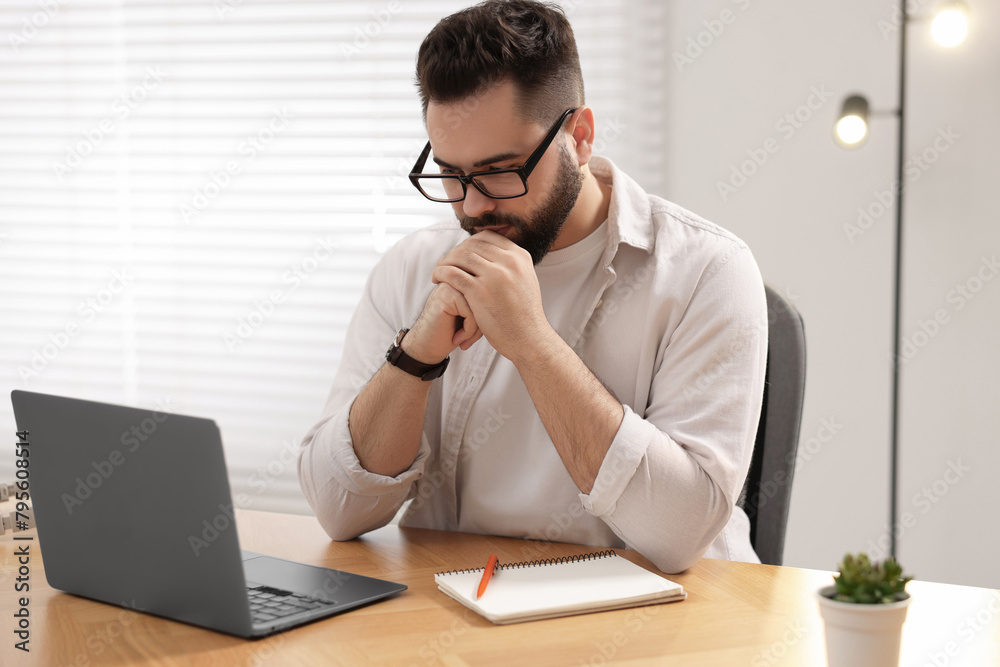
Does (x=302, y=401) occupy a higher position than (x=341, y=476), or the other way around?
(x=341, y=476)

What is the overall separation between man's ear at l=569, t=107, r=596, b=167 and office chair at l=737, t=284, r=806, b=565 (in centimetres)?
37

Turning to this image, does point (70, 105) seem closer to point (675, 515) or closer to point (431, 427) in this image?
point (431, 427)

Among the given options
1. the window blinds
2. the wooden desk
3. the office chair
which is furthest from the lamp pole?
the wooden desk

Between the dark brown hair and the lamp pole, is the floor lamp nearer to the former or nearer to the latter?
the lamp pole

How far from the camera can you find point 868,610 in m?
0.60

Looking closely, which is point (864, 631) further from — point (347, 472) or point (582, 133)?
point (582, 133)

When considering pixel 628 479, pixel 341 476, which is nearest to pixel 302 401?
pixel 341 476

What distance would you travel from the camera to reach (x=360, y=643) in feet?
2.58

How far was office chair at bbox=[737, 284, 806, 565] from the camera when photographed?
49.7 inches

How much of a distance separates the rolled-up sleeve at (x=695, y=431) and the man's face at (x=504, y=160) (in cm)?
25

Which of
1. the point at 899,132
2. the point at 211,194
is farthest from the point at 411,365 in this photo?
the point at 211,194

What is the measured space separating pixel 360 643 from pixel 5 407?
2.34 m

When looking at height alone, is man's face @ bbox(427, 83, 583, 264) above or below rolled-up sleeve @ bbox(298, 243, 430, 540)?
above

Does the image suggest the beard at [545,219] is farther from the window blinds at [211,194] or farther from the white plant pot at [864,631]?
the window blinds at [211,194]
